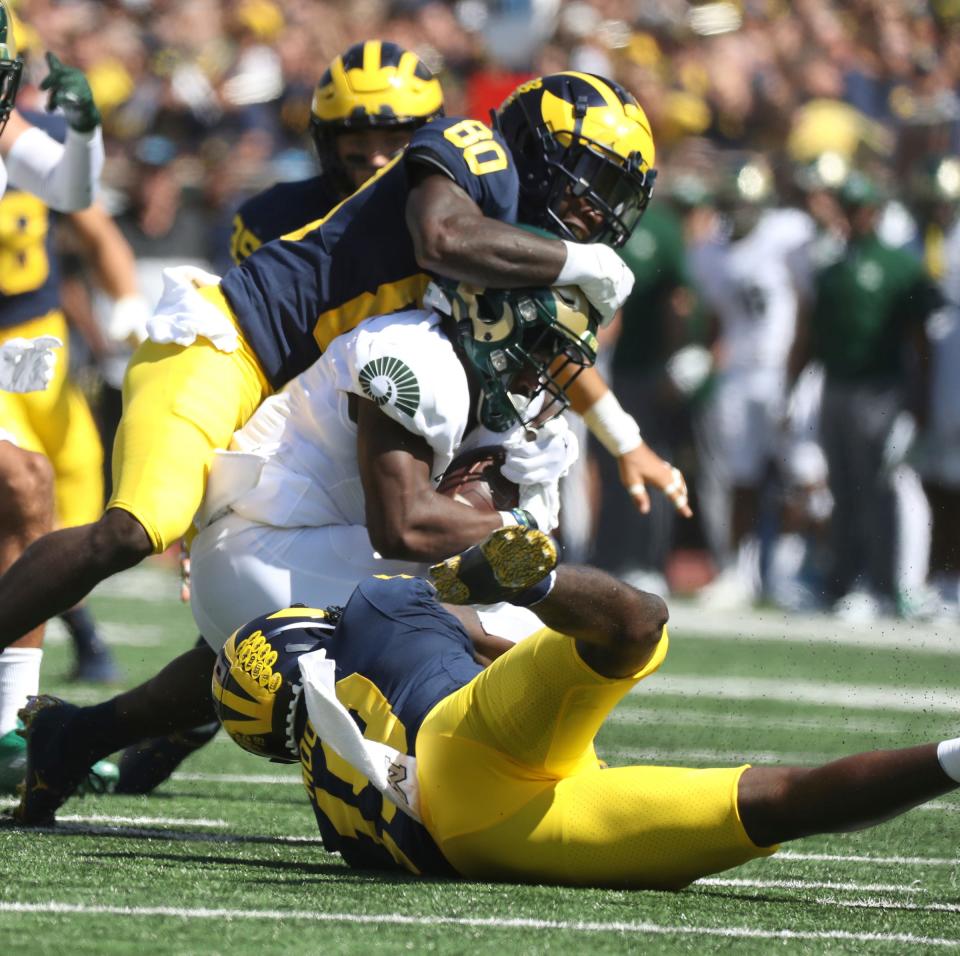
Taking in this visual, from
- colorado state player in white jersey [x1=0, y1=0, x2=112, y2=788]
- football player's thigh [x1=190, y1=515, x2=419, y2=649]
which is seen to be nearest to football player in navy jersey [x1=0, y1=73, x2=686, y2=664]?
football player's thigh [x1=190, y1=515, x2=419, y2=649]

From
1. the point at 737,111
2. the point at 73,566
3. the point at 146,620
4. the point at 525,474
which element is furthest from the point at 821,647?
the point at 73,566

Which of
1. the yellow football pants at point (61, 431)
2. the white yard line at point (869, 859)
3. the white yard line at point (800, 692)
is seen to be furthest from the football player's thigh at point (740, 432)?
the white yard line at point (869, 859)

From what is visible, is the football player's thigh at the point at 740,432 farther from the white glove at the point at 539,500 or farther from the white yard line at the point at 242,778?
the white glove at the point at 539,500

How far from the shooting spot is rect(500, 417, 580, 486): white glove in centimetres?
430

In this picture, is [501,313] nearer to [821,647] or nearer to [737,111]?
[821,647]

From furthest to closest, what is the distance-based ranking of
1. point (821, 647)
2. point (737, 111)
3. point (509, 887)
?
point (737, 111) → point (821, 647) → point (509, 887)

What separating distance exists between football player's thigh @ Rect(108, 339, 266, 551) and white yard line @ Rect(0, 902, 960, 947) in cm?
114

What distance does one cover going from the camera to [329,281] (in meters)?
4.53

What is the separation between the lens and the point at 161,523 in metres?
4.08

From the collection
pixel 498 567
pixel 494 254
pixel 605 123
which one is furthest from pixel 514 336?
pixel 498 567

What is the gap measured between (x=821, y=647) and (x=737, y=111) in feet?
12.5

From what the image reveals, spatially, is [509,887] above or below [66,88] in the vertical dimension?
below

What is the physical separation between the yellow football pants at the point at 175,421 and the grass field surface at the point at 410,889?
0.65 m

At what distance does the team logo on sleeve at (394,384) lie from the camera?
13.1ft
